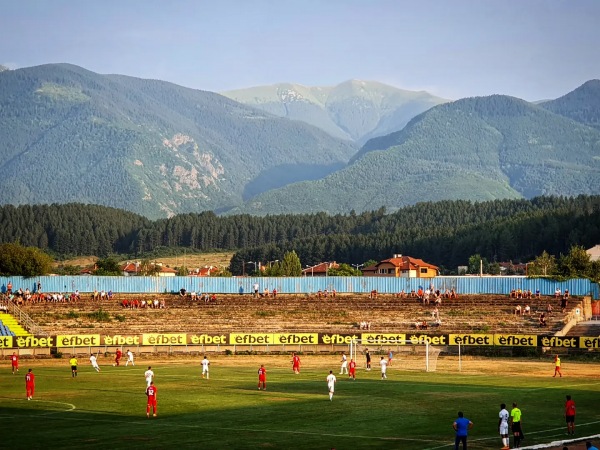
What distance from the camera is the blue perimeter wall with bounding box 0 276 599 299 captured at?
120 meters

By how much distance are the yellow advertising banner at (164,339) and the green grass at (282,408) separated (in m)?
12.0

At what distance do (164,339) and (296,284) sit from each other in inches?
1366

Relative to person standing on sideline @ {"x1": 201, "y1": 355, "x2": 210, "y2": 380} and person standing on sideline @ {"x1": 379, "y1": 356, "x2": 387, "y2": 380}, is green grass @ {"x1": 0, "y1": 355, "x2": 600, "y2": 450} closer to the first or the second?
person standing on sideline @ {"x1": 201, "y1": 355, "x2": 210, "y2": 380}

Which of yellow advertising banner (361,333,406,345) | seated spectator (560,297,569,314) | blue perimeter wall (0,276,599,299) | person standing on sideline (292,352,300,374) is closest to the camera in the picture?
person standing on sideline (292,352,300,374)

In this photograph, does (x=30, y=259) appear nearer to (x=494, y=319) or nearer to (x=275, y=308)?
(x=275, y=308)

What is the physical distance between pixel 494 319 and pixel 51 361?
46.3 metres

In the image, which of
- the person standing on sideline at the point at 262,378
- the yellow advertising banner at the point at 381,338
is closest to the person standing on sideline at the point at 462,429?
the person standing on sideline at the point at 262,378

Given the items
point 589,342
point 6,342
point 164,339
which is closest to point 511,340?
point 589,342

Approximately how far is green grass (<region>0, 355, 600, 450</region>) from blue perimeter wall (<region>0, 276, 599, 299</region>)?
40143mm

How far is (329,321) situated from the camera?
109m

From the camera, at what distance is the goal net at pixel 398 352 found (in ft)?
290

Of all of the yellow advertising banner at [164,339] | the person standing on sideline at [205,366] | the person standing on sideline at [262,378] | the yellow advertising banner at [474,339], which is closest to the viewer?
the person standing on sideline at [262,378]

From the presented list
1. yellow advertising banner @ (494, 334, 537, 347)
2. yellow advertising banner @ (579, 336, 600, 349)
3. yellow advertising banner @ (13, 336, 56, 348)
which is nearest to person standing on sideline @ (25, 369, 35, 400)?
yellow advertising banner @ (13, 336, 56, 348)

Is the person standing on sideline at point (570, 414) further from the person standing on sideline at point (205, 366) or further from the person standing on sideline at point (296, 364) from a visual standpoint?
the person standing on sideline at point (296, 364)
